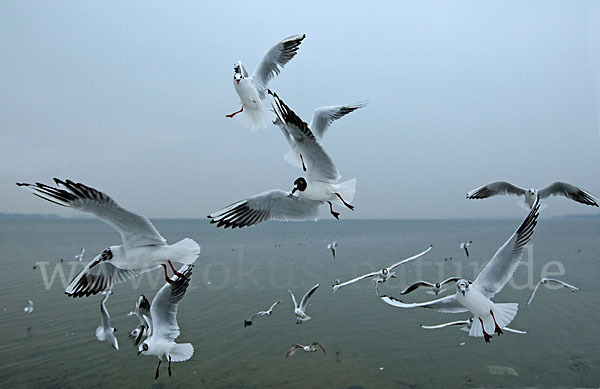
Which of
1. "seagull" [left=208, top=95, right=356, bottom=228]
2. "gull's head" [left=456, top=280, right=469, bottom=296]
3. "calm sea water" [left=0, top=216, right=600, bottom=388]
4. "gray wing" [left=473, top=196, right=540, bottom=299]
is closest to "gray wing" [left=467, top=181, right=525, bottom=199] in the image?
"gray wing" [left=473, top=196, right=540, bottom=299]

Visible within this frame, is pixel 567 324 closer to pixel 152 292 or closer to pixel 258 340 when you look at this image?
pixel 258 340

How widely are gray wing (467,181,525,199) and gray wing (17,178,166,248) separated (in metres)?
6.03

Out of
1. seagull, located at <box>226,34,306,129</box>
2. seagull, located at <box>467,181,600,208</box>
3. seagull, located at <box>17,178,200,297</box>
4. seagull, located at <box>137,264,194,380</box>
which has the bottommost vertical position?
seagull, located at <box>137,264,194,380</box>

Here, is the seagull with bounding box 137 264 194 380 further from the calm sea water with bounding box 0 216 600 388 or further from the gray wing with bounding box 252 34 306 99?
the calm sea water with bounding box 0 216 600 388

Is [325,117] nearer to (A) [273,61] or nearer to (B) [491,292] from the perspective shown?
(A) [273,61]

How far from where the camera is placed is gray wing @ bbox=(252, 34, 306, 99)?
196 inches

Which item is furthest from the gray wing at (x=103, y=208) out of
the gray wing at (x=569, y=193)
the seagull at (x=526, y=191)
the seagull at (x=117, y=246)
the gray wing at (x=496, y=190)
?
the gray wing at (x=569, y=193)

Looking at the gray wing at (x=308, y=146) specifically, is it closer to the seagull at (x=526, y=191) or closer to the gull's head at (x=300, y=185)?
the gull's head at (x=300, y=185)

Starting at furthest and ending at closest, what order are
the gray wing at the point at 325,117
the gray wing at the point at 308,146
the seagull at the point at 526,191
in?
1. the seagull at the point at 526,191
2. the gray wing at the point at 325,117
3. the gray wing at the point at 308,146

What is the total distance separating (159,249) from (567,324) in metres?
14.9

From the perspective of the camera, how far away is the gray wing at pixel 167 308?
17.8ft

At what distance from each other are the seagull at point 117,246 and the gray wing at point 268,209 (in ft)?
2.05

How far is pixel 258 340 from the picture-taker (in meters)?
12.2

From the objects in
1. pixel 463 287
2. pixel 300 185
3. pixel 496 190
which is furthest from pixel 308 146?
pixel 496 190
